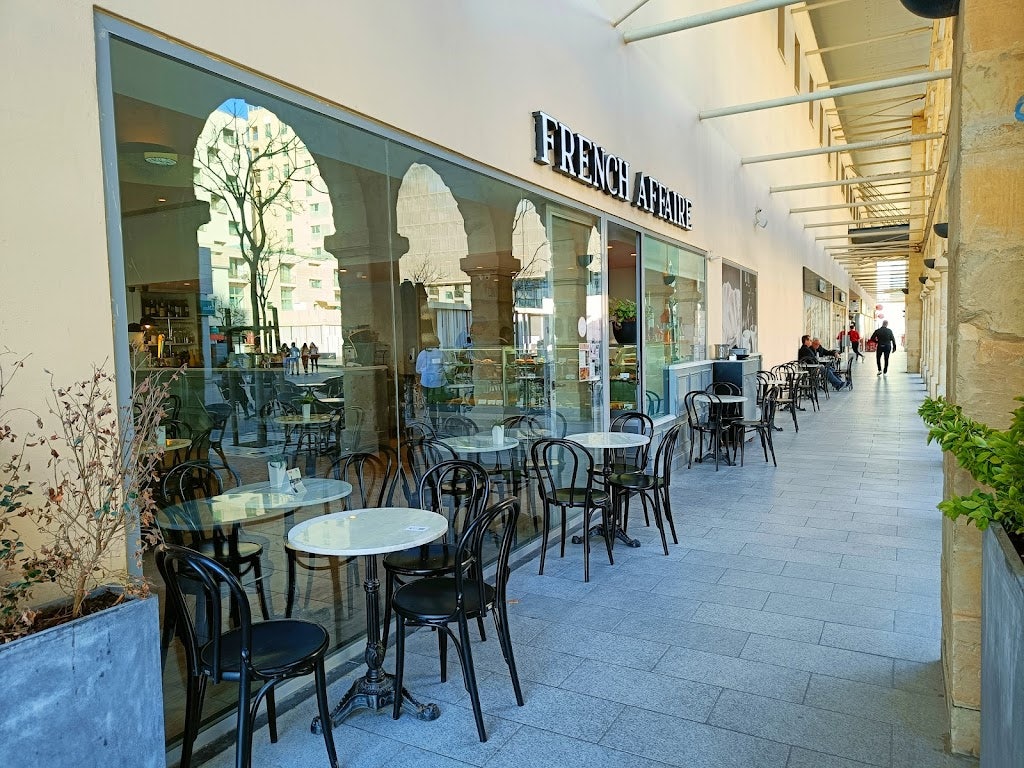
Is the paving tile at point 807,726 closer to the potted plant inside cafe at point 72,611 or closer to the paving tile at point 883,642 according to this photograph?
the paving tile at point 883,642

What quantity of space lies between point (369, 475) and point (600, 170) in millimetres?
3385

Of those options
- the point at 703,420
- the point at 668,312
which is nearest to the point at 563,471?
the point at 668,312

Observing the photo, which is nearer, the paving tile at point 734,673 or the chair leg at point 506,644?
the chair leg at point 506,644

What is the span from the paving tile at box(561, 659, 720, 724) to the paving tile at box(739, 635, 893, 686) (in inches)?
16.6

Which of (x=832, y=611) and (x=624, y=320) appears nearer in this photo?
(x=832, y=611)

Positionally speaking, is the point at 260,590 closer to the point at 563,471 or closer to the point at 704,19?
the point at 563,471

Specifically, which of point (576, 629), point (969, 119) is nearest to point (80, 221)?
point (576, 629)

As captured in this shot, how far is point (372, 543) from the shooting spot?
2.39m

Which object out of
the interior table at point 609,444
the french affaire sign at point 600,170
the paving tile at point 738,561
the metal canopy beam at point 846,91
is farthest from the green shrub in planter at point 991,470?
the metal canopy beam at point 846,91

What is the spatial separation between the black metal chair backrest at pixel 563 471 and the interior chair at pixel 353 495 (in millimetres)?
1048

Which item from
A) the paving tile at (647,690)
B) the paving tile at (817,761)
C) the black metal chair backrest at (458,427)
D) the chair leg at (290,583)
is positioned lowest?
the paving tile at (817,761)

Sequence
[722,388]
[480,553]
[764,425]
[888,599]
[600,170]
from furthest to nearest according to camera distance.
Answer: [722,388] → [764,425] → [600,170] → [888,599] → [480,553]

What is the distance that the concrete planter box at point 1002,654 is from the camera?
129 cm

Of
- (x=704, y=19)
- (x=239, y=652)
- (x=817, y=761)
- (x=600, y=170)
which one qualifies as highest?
(x=704, y=19)
